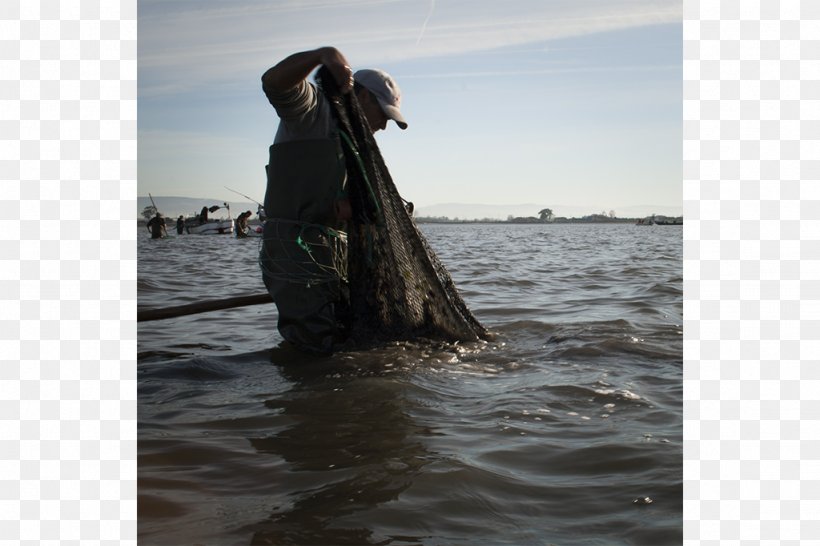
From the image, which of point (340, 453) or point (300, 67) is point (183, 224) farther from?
point (340, 453)

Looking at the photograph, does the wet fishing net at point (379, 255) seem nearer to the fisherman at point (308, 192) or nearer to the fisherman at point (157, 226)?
the fisherman at point (308, 192)

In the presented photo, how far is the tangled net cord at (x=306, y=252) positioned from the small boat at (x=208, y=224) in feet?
114

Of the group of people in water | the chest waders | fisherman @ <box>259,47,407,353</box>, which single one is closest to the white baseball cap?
fisherman @ <box>259,47,407,353</box>

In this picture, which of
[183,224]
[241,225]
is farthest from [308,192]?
[183,224]

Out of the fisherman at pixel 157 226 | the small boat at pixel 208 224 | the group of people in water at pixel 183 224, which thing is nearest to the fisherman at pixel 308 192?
the group of people in water at pixel 183 224

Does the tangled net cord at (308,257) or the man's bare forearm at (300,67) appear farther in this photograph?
the tangled net cord at (308,257)

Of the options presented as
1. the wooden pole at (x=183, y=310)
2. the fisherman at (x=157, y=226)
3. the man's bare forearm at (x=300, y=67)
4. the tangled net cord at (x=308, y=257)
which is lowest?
the wooden pole at (x=183, y=310)

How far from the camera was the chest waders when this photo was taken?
4.53 metres

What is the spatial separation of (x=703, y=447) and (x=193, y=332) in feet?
18.0

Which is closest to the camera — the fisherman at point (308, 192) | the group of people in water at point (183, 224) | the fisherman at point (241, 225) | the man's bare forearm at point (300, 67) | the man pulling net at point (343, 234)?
the man's bare forearm at point (300, 67)

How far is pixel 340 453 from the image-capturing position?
2.98 m

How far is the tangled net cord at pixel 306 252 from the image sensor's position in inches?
185

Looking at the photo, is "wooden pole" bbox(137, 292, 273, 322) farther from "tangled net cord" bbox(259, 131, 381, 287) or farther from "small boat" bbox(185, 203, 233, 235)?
"small boat" bbox(185, 203, 233, 235)

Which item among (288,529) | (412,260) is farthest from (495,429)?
(412,260)
